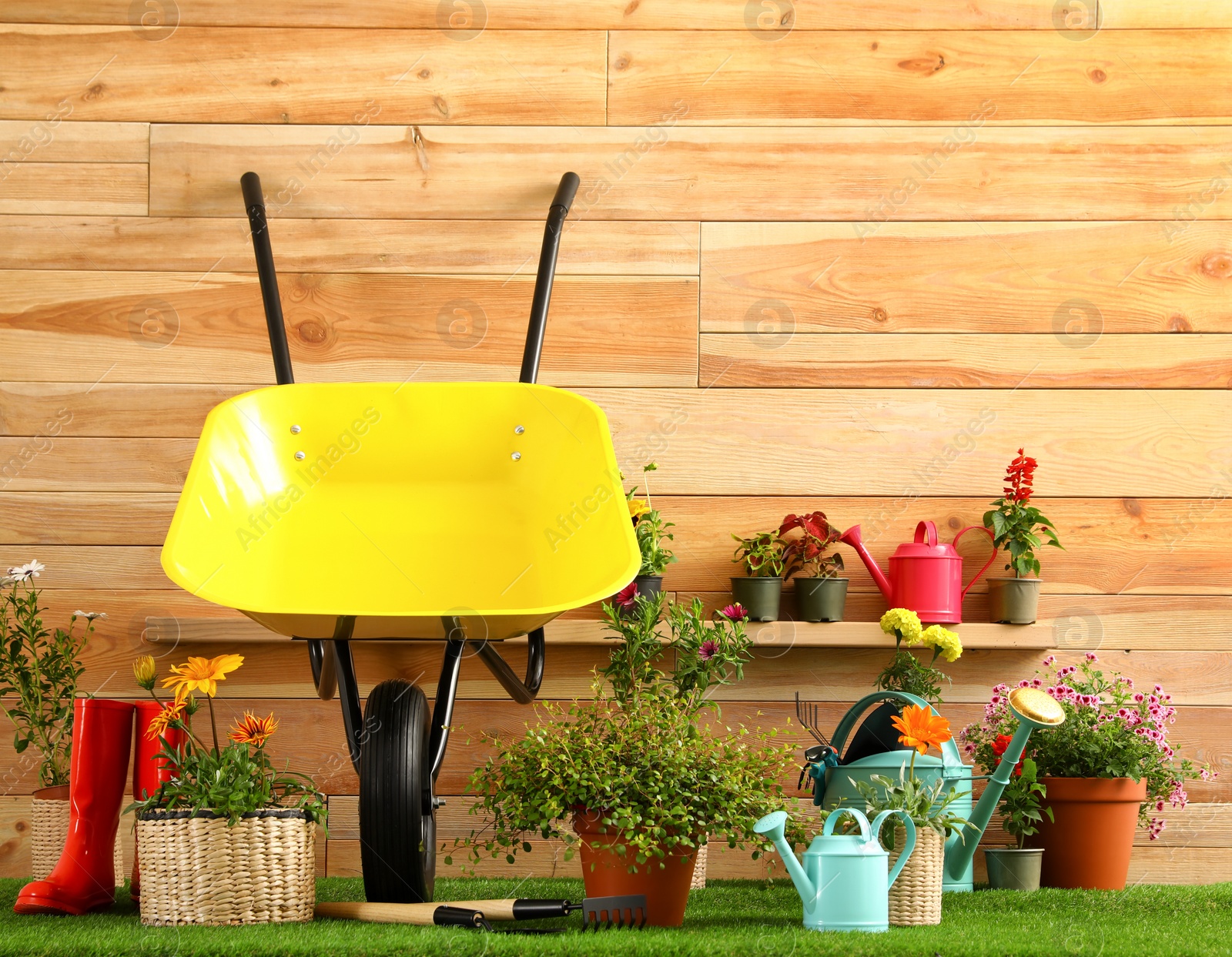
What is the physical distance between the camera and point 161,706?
114 cm

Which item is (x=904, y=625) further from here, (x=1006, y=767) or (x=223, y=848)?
(x=223, y=848)

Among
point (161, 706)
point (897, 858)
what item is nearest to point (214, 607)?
point (161, 706)

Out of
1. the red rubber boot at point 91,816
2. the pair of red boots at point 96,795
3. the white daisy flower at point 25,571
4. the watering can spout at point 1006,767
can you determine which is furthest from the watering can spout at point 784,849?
the white daisy flower at point 25,571

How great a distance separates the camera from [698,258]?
5.38ft

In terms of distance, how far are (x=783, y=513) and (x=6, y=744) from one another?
129cm

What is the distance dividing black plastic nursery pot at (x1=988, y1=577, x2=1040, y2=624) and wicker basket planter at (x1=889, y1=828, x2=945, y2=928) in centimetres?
54

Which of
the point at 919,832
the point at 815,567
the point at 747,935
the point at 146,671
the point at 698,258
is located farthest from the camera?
the point at 698,258

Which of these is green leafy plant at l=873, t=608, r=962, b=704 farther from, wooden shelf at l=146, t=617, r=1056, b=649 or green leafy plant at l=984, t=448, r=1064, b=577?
green leafy plant at l=984, t=448, r=1064, b=577

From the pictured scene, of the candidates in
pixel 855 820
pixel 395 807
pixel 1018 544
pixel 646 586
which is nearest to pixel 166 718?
pixel 395 807

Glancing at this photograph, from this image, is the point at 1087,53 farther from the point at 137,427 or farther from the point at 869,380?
the point at 137,427

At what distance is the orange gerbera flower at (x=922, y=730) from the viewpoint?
107 cm

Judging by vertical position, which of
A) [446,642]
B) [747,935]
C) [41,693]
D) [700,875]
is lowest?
[700,875]

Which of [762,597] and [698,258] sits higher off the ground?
[698,258]

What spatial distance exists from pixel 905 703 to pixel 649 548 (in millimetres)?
429
